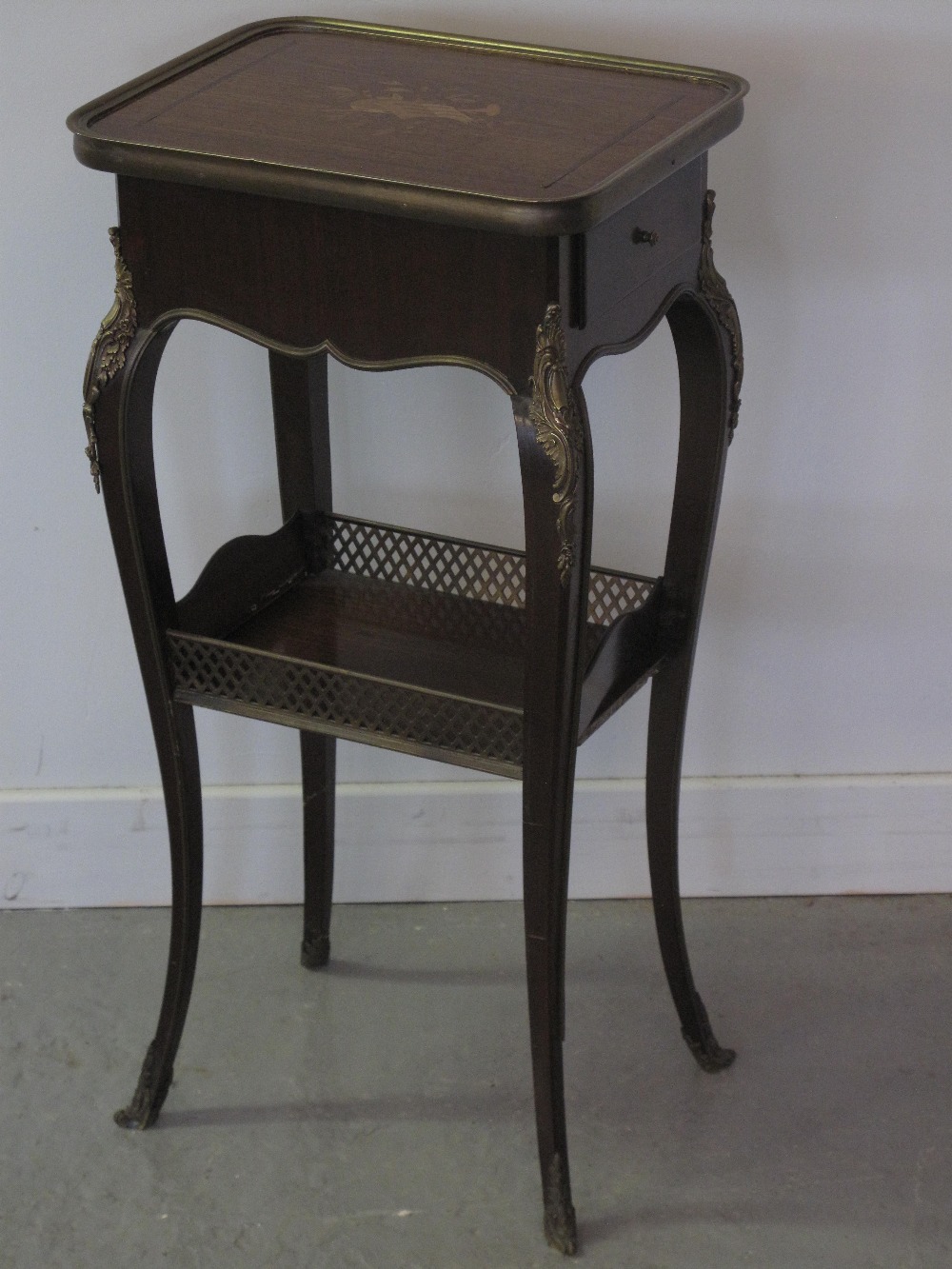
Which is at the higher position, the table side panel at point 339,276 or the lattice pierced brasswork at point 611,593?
the table side panel at point 339,276

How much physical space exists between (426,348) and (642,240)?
9.8 inches

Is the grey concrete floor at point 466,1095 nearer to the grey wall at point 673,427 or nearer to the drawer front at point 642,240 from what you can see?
the grey wall at point 673,427

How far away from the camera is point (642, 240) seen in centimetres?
153

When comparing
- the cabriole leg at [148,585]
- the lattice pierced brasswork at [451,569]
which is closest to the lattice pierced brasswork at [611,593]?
the lattice pierced brasswork at [451,569]

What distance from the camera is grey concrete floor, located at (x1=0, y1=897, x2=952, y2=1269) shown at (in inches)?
75.0

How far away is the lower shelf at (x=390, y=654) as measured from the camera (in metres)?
1.71

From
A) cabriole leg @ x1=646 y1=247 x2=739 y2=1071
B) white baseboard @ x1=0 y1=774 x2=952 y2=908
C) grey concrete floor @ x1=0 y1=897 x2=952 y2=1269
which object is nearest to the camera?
cabriole leg @ x1=646 y1=247 x2=739 y2=1071

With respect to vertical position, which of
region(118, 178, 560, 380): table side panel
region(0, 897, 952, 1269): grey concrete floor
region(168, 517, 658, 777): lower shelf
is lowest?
region(0, 897, 952, 1269): grey concrete floor

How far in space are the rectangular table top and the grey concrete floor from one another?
1262 mm

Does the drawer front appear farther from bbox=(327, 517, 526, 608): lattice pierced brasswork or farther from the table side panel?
bbox=(327, 517, 526, 608): lattice pierced brasswork

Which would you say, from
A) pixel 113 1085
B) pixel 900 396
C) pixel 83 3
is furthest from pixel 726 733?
pixel 83 3

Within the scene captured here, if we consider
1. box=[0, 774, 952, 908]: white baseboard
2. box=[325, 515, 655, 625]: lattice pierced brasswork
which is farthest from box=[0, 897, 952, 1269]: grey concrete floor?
box=[325, 515, 655, 625]: lattice pierced brasswork

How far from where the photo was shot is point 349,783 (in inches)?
96.6

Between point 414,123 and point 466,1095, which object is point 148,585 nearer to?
point 414,123
